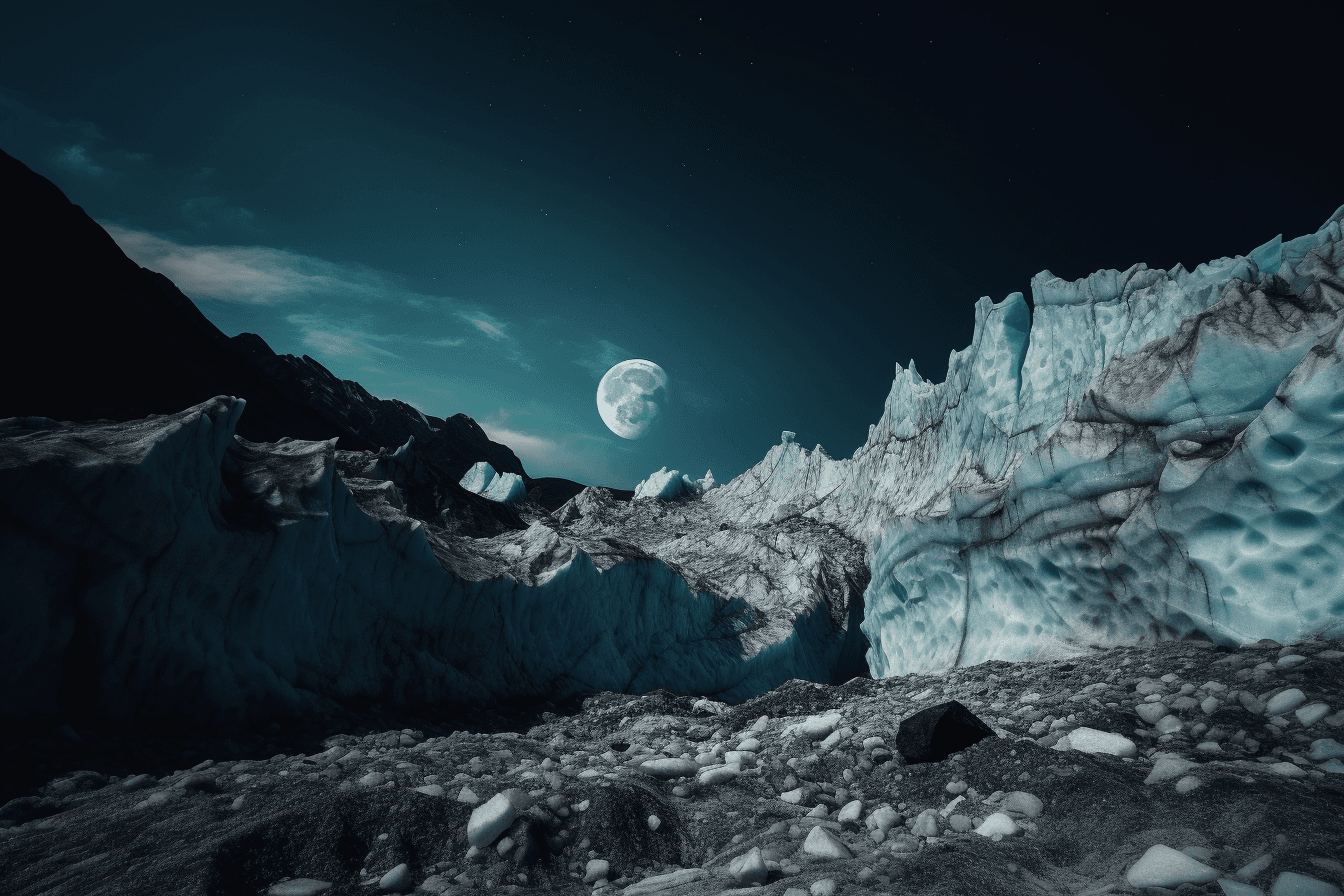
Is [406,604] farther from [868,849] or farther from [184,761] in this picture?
[868,849]

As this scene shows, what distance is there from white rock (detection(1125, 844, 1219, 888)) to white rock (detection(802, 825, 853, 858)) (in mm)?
1023

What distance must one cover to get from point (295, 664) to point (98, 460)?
2902 millimetres

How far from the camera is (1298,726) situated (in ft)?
9.23

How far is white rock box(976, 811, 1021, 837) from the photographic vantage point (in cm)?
240

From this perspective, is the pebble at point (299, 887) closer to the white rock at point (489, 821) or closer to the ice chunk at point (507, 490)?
the white rock at point (489, 821)

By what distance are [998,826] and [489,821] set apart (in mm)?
2352

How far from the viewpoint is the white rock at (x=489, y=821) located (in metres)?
2.62

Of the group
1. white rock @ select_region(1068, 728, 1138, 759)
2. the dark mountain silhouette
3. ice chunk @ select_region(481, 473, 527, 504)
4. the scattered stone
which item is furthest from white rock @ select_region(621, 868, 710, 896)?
ice chunk @ select_region(481, 473, 527, 504)

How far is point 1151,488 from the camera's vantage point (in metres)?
5.97

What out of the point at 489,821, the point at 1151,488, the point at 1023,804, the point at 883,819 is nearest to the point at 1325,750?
the point at 1023,804

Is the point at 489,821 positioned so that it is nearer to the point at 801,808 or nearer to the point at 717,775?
the point at 717,775

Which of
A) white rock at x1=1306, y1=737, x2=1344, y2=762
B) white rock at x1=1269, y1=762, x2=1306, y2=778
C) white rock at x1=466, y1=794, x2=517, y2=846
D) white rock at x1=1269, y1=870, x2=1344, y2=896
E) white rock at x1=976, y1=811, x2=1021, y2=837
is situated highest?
white rock at x1=1306, y1=737, x2=1344, y2=762

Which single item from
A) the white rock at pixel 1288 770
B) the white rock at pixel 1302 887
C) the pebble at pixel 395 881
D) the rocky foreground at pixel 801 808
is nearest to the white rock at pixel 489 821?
the rocky foreground at pixel 801 808

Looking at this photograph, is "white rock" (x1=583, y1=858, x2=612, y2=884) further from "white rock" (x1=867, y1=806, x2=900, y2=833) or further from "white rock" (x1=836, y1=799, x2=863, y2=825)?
"white rock" (x1=867, y1=806, x2=900, y2=833)
